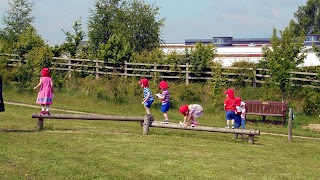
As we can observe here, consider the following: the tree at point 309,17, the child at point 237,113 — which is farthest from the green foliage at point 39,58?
the tree at point 309,17

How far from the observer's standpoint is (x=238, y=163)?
13.1m

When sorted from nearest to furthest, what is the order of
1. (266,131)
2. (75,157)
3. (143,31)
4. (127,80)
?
1. (75,157)
2. (266,131)
3. (127,80)
4. (143,31)

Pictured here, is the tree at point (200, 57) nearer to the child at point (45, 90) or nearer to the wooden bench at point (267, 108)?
the wooden bench at point (267, 108)

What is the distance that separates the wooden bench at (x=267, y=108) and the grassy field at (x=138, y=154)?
6.64 m

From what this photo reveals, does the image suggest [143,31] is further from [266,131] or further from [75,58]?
[266,131]

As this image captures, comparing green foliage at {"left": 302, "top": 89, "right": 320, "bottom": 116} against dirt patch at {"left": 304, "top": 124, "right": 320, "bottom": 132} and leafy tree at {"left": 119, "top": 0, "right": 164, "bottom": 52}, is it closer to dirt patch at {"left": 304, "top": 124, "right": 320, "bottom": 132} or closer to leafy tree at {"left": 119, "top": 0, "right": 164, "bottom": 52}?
dirt patch at {"left": 304, "top": 124, "right": 320, "bottom": 132}

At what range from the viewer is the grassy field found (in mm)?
11406

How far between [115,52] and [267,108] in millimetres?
12021

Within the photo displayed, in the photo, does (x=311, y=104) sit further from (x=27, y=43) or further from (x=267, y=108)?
(x=27, y=43)

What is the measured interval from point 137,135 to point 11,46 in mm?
23101

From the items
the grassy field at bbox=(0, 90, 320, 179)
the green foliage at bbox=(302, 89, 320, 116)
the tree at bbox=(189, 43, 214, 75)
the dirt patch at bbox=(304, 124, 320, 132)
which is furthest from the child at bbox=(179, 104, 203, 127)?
the tree at bbox=(189, 43, 214, 75)

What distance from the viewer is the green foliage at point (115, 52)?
34.3 meters

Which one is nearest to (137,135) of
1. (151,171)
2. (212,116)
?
(151,171)

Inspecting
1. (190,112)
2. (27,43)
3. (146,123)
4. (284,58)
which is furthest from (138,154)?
(27,43)
